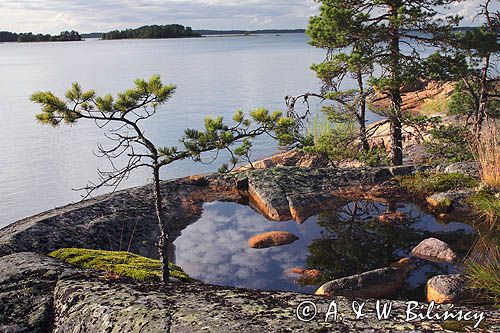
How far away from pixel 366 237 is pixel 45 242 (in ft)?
14.9

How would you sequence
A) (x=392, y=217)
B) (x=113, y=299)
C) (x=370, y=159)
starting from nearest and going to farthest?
(x=113, y=299)
(x=392, y=217)
(x=370, y=159)

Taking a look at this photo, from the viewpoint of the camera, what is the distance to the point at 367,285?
5.68 metres

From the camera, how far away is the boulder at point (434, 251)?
6562 millimetres

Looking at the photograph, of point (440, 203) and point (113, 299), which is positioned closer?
point (113, 299)

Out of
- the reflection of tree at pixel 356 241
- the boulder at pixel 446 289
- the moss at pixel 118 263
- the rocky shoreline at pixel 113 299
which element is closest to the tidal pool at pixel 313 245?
the reflection of tree at pixel 356 241

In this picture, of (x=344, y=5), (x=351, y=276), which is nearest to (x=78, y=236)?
(x=351, y=276)

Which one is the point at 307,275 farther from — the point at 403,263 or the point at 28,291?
the point at 28,291

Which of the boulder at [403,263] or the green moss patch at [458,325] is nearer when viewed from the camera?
the green moss patch at [458,325]

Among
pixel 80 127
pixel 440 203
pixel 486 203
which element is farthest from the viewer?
pixel 80 127

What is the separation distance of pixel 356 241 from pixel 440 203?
6.57 ft

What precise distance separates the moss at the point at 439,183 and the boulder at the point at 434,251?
2369mm

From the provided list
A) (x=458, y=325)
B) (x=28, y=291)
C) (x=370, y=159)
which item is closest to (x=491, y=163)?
(x=370, y=159)

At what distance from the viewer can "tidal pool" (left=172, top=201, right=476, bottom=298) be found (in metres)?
6.28

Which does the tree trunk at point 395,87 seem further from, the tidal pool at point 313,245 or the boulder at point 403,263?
the boulder at point 403,263
